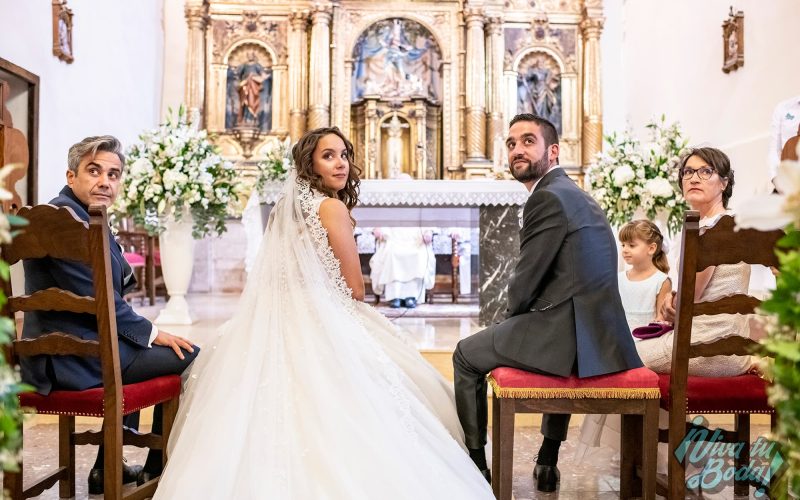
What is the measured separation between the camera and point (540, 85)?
11602 mm

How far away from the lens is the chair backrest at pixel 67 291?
2547 millimetres

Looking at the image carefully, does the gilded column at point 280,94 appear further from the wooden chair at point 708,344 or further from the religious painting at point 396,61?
the wooden chair at point 708,344

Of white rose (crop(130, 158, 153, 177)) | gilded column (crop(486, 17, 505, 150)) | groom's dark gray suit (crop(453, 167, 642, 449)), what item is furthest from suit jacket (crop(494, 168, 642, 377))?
gilded column (crop(486, 17, 505, 150))

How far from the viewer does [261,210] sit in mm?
6445

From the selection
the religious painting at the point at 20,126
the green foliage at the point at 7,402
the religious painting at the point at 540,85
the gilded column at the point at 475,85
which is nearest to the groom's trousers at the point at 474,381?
the green foliage at the point at 7,402

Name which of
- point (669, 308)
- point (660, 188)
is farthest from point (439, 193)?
point (669, 308)

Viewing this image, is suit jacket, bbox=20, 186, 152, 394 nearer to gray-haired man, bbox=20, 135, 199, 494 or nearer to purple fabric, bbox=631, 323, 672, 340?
gray-haired man, bbox=20, 135, 199, 494

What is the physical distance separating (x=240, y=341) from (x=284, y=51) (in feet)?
30.4

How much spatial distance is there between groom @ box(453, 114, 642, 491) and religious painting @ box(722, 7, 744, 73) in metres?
5.66

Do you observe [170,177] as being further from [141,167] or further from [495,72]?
[495,72]

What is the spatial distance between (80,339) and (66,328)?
0.78 feet

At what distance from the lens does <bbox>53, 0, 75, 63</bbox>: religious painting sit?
7.69 metres

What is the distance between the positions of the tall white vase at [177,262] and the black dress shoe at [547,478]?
3.93m

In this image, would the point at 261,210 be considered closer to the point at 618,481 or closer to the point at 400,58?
the point at 618,481
